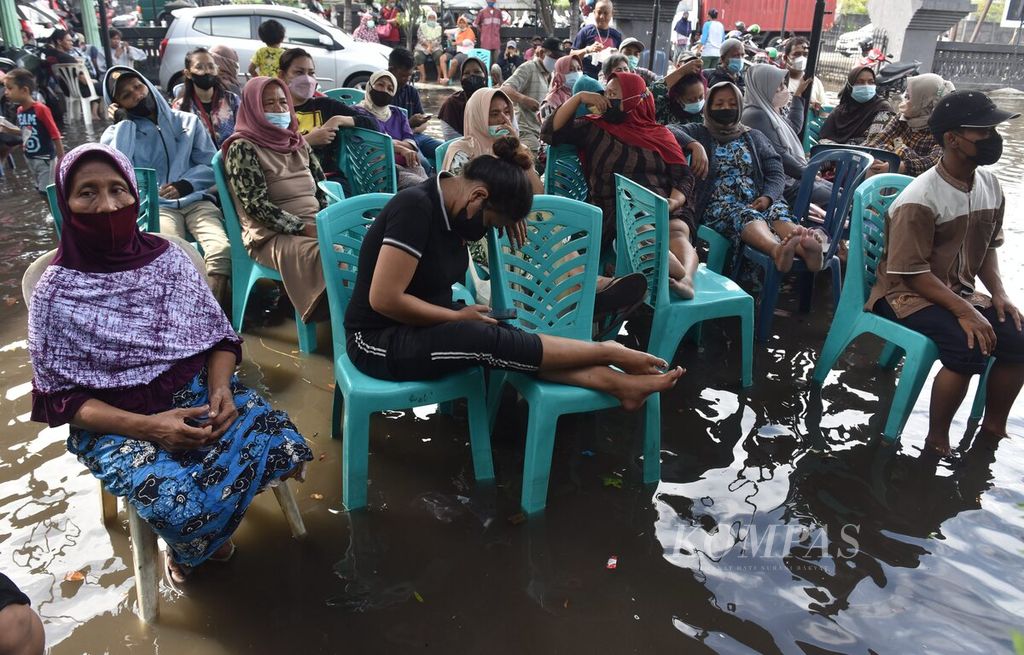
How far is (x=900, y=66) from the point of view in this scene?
9.50 metres

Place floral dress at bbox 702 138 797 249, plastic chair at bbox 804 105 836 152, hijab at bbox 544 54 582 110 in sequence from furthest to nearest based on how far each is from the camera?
1. plastic chair at bbox 804 105 836 152
2. hijab at bbox 544 54 582 110
3. floral dress at bbox 702 138 797 249

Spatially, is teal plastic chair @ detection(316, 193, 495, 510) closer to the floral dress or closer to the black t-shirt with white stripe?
the black t-shirt with white stripe

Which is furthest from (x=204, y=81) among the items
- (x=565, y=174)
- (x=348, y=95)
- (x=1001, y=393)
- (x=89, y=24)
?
(x=89, y=24)

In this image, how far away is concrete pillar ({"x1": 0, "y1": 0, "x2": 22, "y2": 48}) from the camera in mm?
12742

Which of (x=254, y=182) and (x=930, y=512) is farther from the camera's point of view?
(x=254, y=182)

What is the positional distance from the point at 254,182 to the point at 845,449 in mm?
3280

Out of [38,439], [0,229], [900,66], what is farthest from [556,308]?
[900,66]

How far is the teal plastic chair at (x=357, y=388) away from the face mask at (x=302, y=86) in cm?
234

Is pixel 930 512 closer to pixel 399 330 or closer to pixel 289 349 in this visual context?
pixel 399 330

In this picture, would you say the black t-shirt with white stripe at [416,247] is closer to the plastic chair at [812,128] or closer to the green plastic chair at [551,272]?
the green plastic chair at [551,272]

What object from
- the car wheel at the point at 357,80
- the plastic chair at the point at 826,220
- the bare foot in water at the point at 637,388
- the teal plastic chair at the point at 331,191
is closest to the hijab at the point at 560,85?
the plastic chair at the point at 826,220

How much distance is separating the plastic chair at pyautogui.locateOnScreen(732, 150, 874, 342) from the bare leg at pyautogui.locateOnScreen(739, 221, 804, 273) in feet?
0.21

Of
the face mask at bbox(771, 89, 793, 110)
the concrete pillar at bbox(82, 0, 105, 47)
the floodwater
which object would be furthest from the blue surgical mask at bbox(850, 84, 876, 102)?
the concrete pillar at bbox(82, 0, 105, 47)

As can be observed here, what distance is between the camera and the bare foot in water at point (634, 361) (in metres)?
2.76
